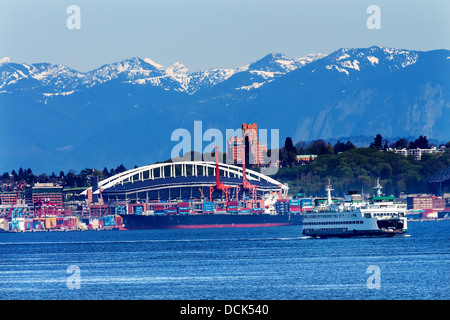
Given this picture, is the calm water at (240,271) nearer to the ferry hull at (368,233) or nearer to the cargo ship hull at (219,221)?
the ferry hull at (368,233)

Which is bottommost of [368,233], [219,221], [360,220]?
[368,233]

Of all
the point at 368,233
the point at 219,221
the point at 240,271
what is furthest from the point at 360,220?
the point at 219,221

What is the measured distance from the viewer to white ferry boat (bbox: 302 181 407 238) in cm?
9988

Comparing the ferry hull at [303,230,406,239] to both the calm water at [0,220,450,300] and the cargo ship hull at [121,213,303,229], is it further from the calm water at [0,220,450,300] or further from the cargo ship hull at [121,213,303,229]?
the cargo ship hull at [121,213,303,229]

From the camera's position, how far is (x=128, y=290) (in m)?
54.8

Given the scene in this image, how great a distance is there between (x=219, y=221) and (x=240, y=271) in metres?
108

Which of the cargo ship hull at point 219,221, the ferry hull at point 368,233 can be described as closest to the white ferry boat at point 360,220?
the ferry hull at point 368,233

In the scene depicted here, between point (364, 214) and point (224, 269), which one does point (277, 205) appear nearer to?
point (364, 214)

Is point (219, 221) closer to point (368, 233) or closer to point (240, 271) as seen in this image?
point (368, 233)

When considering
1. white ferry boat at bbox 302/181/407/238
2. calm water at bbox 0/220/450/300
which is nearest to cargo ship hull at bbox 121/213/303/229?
white ferry boat at bbox 302/181/407/238

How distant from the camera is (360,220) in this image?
100000mm

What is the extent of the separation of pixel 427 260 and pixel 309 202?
363 ft

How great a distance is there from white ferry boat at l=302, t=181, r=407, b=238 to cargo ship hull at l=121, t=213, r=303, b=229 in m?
67.4
